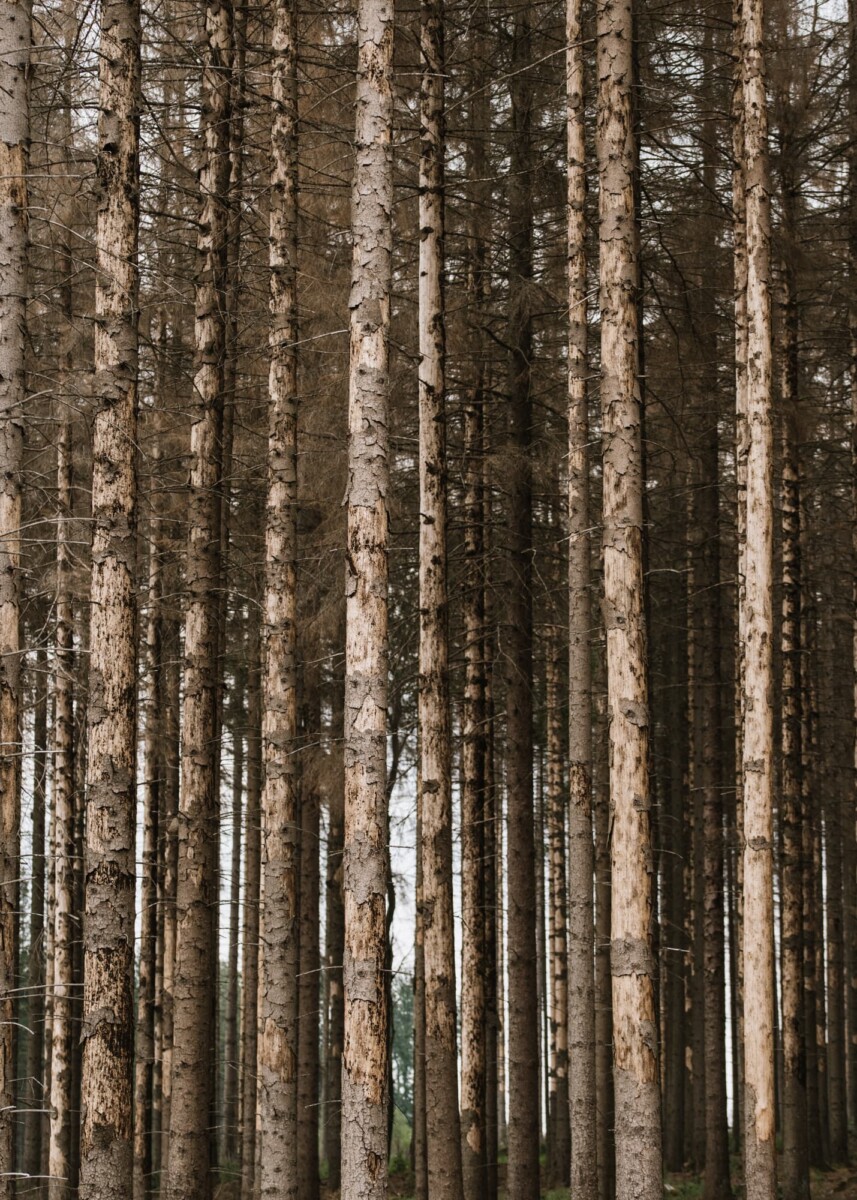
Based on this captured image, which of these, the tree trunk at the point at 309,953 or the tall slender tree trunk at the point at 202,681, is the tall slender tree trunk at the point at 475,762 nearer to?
the tree trunk at the point at 309,953

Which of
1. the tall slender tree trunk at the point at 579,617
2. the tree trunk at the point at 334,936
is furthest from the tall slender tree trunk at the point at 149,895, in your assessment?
the tall slender tree trunk at the point at 579,617

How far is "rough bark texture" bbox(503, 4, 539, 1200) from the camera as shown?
1384cm

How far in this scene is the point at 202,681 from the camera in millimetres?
10969

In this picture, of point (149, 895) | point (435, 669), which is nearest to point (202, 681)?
point (435, 669)

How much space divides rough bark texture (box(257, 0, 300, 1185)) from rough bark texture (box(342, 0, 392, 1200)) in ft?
6.41

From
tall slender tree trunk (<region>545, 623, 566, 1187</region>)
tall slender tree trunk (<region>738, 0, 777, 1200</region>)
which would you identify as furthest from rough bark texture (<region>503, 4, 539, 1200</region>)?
tall slender tree trunk (<region>545, 623, 566, 1187</region>)

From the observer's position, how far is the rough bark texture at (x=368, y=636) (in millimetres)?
A: 7691

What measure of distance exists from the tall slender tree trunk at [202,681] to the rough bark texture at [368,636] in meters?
2.46

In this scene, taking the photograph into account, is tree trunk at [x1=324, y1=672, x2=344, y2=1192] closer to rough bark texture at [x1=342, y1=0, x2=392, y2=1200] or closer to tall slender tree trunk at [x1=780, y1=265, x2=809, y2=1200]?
tall slender tree trunk at [x1=780, y1=265, x2=809, y2=1200]

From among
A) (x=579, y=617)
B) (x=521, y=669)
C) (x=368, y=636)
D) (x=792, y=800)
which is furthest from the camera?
(x=792, y=800)

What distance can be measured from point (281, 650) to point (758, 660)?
408 cm

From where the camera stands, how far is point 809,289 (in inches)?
593

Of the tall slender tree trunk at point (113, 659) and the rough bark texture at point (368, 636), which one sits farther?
the tall slender tree trunk at point (113, 659)

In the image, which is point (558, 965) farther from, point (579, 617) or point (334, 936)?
point (579, 617)
